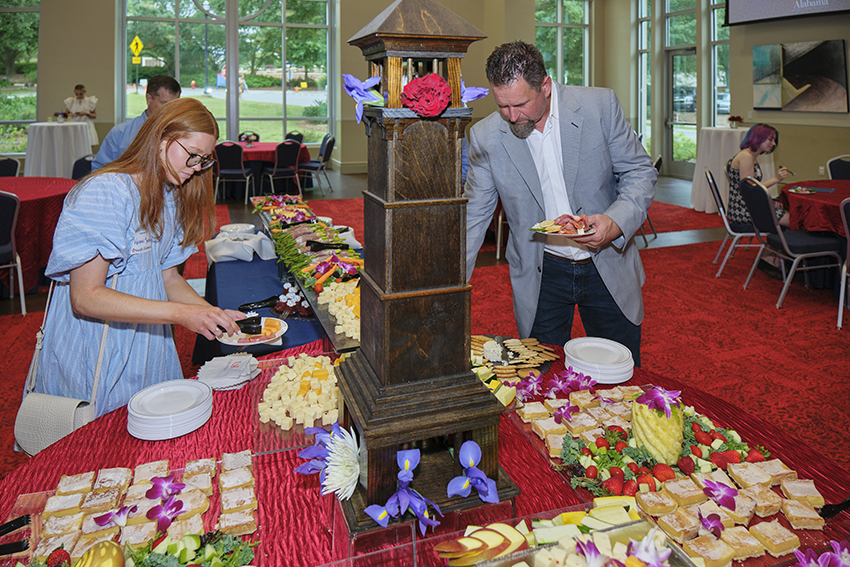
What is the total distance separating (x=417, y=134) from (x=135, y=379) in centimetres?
121

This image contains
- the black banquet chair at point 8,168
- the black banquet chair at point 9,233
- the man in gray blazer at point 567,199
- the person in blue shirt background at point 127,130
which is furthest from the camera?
the black banquet chair at point 8,168

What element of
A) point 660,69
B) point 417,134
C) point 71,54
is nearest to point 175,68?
point 71,54

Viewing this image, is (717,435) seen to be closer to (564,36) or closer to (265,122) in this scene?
(265,122)

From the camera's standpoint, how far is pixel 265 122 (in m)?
13.5

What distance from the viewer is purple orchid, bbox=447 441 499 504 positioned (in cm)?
100

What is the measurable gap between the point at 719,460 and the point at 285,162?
30.2 feet

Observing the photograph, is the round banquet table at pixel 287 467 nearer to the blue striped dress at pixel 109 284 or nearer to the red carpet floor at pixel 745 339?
the blue striped dress at pixel 109 284

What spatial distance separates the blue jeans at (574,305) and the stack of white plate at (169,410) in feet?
4.14

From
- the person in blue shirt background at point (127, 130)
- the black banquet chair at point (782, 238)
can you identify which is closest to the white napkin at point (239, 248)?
the person in blue shirt background at point (127, 130)

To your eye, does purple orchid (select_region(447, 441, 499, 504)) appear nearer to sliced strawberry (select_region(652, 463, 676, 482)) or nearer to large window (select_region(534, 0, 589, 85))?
sliced strawberry (select_region(652, 463, 676, 482))

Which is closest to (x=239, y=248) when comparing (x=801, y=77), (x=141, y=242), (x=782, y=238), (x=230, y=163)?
(x=141, y=242)

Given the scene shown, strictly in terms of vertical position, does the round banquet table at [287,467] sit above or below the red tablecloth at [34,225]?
below

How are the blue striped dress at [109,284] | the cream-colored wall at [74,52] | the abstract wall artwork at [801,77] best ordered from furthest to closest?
the cream-colored wall at [74,52] < the abstract wall artwork at [801,77] < the blue striped dress at [109,284]

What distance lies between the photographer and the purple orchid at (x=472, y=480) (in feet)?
3.29
